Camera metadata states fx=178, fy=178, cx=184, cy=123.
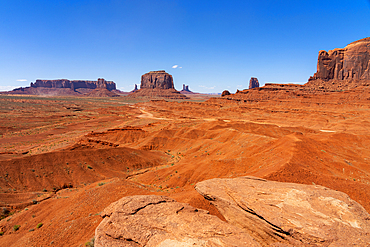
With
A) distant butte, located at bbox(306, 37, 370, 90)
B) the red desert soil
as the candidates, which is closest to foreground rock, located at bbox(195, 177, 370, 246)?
the red desert soil

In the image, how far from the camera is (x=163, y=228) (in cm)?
689

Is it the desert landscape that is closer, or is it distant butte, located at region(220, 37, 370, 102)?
the desert landscape

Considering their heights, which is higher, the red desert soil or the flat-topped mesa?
the flat-topped mesa

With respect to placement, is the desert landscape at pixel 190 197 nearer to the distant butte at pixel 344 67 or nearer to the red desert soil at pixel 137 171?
the red desert soil at pixel 137 171

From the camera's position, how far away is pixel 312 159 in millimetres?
16812

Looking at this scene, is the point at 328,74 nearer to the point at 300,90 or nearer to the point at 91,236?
the point at 300,90

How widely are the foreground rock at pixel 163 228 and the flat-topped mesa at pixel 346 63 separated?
5089 inches

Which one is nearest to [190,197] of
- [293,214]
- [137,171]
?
[293,214]

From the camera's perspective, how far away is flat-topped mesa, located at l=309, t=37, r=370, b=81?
92.9 m

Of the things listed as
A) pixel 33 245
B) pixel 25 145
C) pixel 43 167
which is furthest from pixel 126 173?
pixel 25 145

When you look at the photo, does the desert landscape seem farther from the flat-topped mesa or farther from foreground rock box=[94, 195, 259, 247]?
the flat-topped mesa

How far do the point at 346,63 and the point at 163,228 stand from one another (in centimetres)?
13260

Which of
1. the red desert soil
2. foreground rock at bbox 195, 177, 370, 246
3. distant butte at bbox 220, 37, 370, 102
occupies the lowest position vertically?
the red desert soil

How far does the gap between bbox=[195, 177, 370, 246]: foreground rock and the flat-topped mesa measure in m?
125
